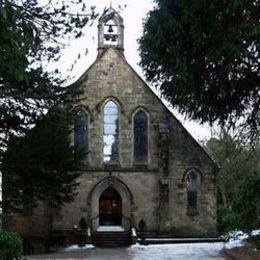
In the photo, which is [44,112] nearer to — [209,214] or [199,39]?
[199,39]

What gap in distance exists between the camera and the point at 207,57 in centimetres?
1520

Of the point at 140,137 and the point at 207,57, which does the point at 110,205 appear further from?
the point at 207,57

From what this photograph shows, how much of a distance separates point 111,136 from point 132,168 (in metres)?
2.07

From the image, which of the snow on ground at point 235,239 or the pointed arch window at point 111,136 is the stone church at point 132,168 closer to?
the pointed arch window at point 111,136

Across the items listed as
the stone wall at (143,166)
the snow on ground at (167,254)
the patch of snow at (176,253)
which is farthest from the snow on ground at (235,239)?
the stone wall at (143,166)

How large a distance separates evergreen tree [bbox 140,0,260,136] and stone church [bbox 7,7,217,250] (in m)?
13.9

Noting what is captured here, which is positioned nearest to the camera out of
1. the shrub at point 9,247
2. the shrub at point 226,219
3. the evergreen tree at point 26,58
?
the evergreen tree at point 26,58

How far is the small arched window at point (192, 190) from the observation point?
34.5 m

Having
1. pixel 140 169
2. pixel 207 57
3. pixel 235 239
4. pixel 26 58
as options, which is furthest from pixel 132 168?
pixel 26 58

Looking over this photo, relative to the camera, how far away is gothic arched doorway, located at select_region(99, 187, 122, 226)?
34500mm

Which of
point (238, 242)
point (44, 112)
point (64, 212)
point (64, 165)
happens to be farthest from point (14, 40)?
point (64, 212)

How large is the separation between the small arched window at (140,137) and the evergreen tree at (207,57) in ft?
46.0

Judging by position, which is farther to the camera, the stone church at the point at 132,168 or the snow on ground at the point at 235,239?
the stone church at the point at 132,168

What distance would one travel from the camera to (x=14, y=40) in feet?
15.5
